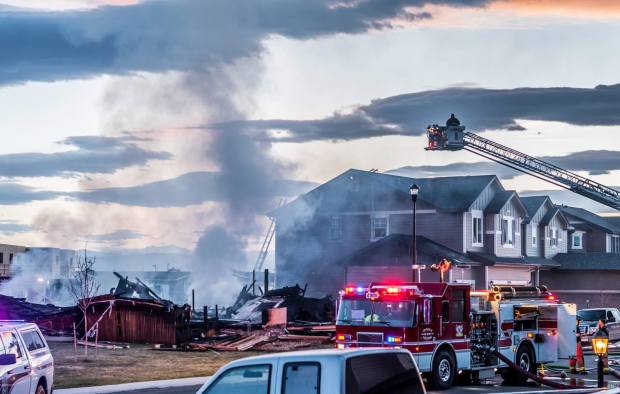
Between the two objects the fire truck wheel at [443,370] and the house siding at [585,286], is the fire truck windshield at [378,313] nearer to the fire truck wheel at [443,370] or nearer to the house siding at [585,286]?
the fire truck wheel at [443,370]

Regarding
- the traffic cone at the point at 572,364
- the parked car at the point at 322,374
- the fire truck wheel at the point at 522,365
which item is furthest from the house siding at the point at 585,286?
the parked car at the point at 322,374

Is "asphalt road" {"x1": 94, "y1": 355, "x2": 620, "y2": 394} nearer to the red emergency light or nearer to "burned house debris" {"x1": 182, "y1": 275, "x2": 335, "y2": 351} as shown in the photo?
the red emergency light

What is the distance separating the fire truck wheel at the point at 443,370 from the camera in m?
23.2

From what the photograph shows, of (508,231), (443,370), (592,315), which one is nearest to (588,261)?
(508,231)

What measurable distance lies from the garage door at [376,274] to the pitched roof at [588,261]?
15719mm

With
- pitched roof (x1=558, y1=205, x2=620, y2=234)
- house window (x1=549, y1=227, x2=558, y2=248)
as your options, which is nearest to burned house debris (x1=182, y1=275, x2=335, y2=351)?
house window (x1=549, y1=227, x2=558, y2=248)

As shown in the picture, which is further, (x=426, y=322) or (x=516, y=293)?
(x=516, y=293)

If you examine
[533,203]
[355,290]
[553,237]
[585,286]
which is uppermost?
[533,203]

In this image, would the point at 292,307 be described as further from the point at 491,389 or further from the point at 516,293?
the point at 491,389

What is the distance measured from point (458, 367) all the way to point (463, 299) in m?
1.71

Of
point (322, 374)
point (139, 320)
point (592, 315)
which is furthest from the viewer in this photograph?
point (592, 315)

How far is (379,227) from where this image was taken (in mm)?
58156

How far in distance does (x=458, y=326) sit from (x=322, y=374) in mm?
15465

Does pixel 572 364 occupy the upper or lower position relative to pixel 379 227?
lower
